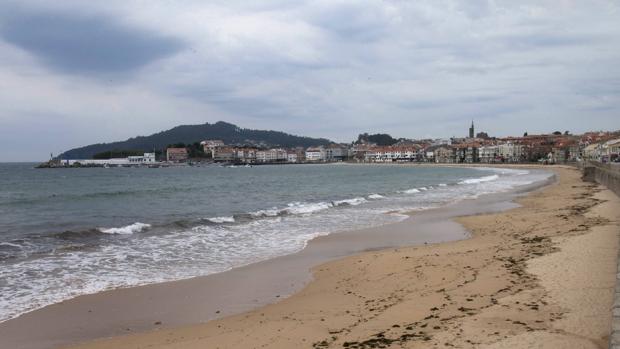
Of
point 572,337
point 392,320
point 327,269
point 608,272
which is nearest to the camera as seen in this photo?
point 572,337

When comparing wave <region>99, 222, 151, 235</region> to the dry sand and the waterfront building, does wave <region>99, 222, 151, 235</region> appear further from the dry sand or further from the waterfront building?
the waterfront building

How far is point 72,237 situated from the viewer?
16234mm

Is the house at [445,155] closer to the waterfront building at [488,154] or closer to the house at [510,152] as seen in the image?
the waterfront building at [488,154]

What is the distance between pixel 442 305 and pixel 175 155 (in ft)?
611

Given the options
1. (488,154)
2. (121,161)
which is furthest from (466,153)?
(121,161)

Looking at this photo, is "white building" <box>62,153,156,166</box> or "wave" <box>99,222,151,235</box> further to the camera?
"white building" <box>62,153,156,166</box>

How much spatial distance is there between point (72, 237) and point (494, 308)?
13967 millimetres

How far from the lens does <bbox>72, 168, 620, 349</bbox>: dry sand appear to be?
5.75 m

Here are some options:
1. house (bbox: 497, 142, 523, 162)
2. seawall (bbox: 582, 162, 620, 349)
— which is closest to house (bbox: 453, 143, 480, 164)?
house (bbox: 497, 142, 523, 162)

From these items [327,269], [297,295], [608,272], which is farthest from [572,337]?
[327,269]

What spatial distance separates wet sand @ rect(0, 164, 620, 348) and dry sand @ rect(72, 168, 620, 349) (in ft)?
0.07

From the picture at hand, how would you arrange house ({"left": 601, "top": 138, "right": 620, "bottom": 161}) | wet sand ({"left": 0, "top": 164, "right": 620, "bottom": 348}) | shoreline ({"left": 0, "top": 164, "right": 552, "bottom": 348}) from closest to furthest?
1. wet sand ({"left": 0, "top": 164, "right": 620, "bottom": 348})
2. shoreline ({"left": 0, "top": 164, "right": 552, "bottom": 348})
3. house ({"left": 601, "top": 138, "right": 620, "bottom": 161})

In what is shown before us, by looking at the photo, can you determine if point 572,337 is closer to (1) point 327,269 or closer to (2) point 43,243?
(1) point 327,269

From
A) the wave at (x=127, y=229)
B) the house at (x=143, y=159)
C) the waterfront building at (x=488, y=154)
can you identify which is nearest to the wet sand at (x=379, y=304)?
the wave at (x=127, y=229)
